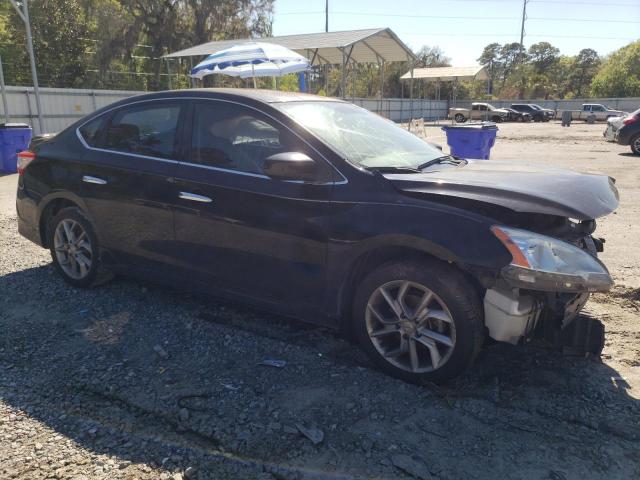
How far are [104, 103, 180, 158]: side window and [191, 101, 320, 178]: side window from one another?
247 millimetres

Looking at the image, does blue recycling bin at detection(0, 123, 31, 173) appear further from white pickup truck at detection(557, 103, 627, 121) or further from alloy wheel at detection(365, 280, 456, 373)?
white pickup truck at detection(557, 103, 627, 121)

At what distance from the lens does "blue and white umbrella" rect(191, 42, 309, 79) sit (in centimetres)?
1381

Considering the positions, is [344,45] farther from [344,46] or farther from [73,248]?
[73,248]

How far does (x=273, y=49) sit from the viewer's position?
47.6 ft

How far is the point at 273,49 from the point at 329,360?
12794 millimetres

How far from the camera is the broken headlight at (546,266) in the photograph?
264 centimetres

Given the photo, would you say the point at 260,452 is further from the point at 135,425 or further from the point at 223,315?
the point at 223,315

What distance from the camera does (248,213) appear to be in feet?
11.2

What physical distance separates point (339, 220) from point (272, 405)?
A: 3.72 feet

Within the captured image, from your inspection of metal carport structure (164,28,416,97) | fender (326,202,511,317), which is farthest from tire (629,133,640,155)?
fender (326,202,511,317)

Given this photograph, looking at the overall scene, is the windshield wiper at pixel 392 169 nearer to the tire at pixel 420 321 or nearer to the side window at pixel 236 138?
the side window at pixel 236 138

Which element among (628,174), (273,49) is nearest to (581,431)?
(628,174)

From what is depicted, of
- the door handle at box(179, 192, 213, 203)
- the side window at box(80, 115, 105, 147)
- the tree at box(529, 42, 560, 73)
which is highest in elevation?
the tree at box(529, 42, 560, 73)

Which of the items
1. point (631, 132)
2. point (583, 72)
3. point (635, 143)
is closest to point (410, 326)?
point (631, 132)
